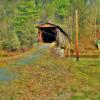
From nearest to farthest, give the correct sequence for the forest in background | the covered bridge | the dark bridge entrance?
the covered bridge < the dark bridge entrance < the forest in background

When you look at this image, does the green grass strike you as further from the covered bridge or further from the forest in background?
the forest in background

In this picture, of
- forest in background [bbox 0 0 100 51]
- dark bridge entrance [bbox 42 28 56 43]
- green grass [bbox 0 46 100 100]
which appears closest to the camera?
green grass [bbox 0 46 100 100]

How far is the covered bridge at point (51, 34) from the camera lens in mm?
48375

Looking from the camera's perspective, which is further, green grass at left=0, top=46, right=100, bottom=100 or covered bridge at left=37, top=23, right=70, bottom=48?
covered bridge at left=37, top=23, right=70, bottom=48

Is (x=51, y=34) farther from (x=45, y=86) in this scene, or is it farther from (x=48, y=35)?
(x=45, y=86)

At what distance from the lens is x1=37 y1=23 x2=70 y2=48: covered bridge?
48.4 meters

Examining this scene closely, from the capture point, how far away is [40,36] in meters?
49.8

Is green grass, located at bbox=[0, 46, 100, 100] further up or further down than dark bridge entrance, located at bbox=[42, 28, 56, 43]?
further down

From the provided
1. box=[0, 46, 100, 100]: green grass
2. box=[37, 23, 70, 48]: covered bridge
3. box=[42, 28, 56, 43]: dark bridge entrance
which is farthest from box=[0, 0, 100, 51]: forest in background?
box=[0, 46, 100, 100]: green grass

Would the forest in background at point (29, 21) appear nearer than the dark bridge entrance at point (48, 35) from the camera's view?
No

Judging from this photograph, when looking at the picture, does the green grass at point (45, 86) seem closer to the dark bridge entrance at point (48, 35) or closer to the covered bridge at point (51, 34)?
the covered bridge at point (51, 34)

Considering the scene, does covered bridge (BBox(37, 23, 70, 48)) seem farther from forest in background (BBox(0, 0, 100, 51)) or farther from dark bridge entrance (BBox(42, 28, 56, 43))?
forest in background (BBox(0, 0, 100, 51))

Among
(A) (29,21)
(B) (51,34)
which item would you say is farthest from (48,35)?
(A) (29,21)

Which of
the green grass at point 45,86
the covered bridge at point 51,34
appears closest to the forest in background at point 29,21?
the covered bridge at point 51,34
